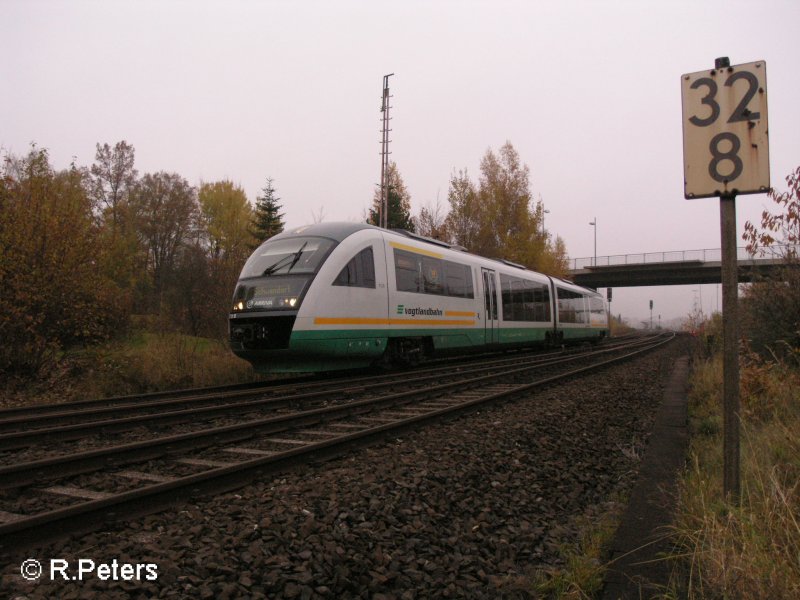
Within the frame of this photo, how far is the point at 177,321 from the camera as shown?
53.1 feet

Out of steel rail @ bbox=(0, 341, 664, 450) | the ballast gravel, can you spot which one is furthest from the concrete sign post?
steel rail @ bbox=(0, 341, 664, 450)

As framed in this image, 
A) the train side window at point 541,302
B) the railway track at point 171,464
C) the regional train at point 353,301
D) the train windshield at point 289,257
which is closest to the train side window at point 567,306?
the train side window at point 541,302

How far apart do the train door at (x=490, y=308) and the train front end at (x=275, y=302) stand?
6.84m

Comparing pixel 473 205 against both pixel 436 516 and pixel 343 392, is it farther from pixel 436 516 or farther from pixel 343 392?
pixel 436 516

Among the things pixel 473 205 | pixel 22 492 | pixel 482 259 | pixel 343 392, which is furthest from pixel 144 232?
pixel 22 492

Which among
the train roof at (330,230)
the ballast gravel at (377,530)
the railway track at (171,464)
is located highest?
the train roof at (330,230)

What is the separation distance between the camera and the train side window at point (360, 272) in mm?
10711

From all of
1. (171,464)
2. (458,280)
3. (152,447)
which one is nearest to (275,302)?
(152,447)

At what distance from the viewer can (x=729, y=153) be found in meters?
3.21

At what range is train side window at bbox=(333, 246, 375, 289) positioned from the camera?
10711 millimetres

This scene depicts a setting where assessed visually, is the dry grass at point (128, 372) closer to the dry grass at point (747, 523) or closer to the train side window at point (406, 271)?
the train side window at point (406, 271)

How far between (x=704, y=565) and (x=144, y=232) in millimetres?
39339

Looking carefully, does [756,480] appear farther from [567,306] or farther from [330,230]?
[567,306]

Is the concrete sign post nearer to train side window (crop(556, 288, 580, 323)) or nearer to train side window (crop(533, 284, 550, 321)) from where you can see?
train side window (crop(533, 284, 550, 321))
